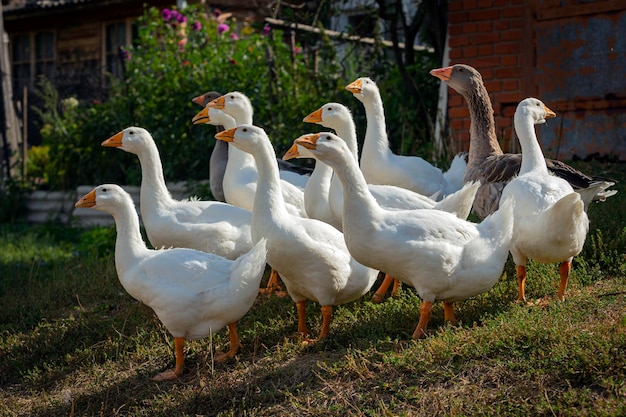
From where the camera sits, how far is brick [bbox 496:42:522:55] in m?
9.21

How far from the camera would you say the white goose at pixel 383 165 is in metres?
6.76

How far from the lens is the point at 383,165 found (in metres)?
6.82

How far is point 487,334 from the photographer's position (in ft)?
14.8

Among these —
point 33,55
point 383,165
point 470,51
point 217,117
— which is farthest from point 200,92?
point 33,55

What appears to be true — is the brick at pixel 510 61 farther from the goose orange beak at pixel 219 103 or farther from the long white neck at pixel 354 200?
the long white neck at pixel 354 200

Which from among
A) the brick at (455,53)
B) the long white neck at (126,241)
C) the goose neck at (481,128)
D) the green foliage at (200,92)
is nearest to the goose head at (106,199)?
the long white neck at (126,241)

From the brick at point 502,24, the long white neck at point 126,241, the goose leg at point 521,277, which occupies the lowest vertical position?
the goose leg at point 521,277

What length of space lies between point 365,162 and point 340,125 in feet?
2.08

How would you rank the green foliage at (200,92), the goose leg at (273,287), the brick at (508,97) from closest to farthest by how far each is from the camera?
the goose leg at (273,287) → the brick at (508,97) → the green foliage at (200,92)

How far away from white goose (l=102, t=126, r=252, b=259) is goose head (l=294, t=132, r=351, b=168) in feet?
4.28

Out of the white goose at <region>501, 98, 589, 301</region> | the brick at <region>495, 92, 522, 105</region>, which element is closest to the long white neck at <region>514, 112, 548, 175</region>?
the white goose at <region>501, 98, 589, 301</region>

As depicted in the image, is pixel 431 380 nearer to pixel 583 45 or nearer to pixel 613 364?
pixel 613 364

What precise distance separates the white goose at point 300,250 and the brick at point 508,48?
470 cm

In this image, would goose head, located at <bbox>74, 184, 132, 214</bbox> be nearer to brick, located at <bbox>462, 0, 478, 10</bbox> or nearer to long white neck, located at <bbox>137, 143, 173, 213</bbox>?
long white neck, located at <bbox>137, 143, 173, 213</bbox>
